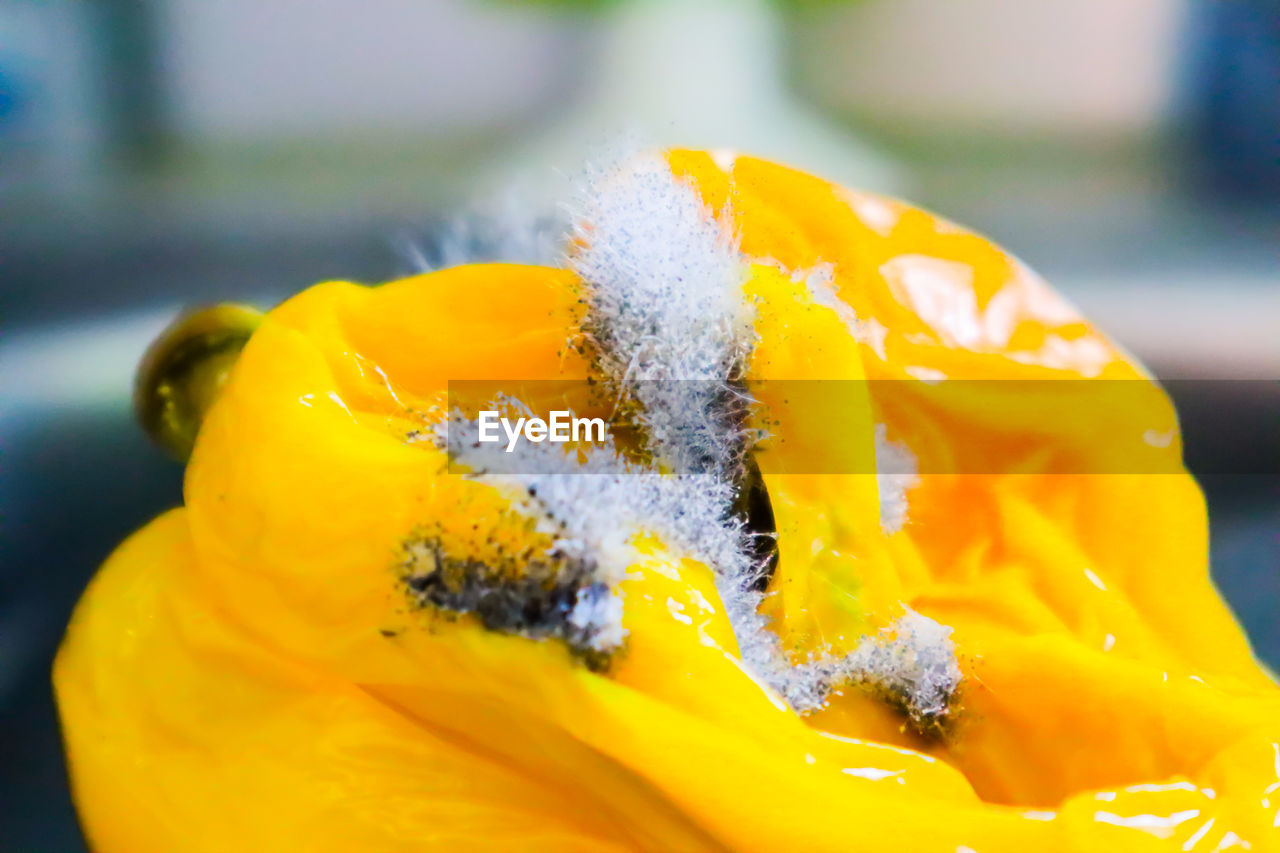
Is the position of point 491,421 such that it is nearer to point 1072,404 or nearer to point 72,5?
point 1072,404

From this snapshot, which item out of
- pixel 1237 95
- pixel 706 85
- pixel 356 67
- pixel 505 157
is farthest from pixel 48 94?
pixel 1237 95

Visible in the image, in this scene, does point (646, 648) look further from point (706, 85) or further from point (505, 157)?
point (706, 85)

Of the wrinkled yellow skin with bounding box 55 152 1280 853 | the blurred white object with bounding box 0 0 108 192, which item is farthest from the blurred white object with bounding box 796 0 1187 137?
the blurred white object with bounding box 0 0 108 192

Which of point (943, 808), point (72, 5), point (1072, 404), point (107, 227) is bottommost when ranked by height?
point (943, 808)

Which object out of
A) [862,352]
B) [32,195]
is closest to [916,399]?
[862,352]

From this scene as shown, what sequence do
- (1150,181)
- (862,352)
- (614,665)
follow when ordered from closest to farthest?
(614,665) → (862,352) → (1150,181)

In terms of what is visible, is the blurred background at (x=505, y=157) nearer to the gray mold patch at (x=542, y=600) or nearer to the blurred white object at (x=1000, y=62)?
the blurred white object at (x=1000, y=62)
